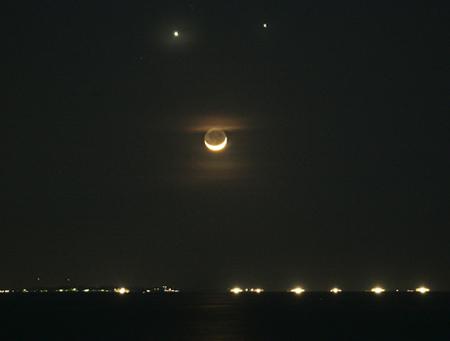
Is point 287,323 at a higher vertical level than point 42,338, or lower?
higher

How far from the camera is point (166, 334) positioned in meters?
81.9

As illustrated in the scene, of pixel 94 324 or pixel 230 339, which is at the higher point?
pixel 94 324

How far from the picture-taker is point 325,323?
104562 millimetres

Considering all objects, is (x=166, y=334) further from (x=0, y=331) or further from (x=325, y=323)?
(x=325, y=323)

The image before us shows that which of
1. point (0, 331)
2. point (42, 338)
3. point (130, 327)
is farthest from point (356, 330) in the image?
point (0, 331)

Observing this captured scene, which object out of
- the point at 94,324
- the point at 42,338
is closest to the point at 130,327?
the point at 94,324

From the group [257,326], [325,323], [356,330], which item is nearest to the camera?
[356,330]

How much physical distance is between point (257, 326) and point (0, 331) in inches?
1211

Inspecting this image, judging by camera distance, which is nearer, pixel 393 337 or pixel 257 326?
pixel 393 337

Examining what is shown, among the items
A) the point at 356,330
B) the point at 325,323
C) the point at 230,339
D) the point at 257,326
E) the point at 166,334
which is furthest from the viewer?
the point at 325,323

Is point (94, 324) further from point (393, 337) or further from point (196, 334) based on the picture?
point (393, 337)

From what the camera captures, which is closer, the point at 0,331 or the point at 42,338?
the point at 42,338

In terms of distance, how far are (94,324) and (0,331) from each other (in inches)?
632

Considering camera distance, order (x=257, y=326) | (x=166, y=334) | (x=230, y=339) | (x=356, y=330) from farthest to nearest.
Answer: (x=257, y=326) < (x=356, y=330) < (x=166, y=334) < (x=230, y=339)
